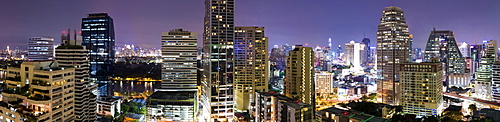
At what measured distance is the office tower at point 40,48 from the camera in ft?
155

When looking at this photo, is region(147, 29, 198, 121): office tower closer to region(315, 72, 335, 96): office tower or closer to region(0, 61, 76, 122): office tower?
region(315, 72, 335, 96): office tower

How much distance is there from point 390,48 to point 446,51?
3757 centimetres

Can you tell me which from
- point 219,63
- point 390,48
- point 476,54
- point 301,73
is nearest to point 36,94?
point 219,63

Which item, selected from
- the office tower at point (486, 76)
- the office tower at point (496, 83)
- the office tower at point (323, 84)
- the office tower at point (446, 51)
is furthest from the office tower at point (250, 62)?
the office tower at point (446, 51)

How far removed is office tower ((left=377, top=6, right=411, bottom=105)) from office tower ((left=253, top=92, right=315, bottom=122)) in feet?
92.9

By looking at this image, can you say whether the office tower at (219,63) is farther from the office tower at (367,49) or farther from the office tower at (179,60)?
the office tower at (367,49)

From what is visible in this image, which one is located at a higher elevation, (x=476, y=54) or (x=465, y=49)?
(x=465, y=49)

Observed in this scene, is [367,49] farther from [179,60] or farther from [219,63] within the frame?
[219,63]

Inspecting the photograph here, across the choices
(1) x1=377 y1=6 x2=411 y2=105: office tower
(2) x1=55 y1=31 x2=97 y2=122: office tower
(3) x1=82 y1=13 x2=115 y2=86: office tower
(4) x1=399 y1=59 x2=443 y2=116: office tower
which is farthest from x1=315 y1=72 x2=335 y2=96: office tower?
(3) x1=82 y1=13 x2=115 y2=86: office tower

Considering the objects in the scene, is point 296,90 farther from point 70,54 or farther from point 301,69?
point 70,54

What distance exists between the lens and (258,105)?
72.9ft

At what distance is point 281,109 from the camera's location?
18641 mm

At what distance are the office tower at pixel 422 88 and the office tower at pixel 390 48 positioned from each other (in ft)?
34.8

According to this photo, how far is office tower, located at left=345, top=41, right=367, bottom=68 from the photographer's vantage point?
99.6m
